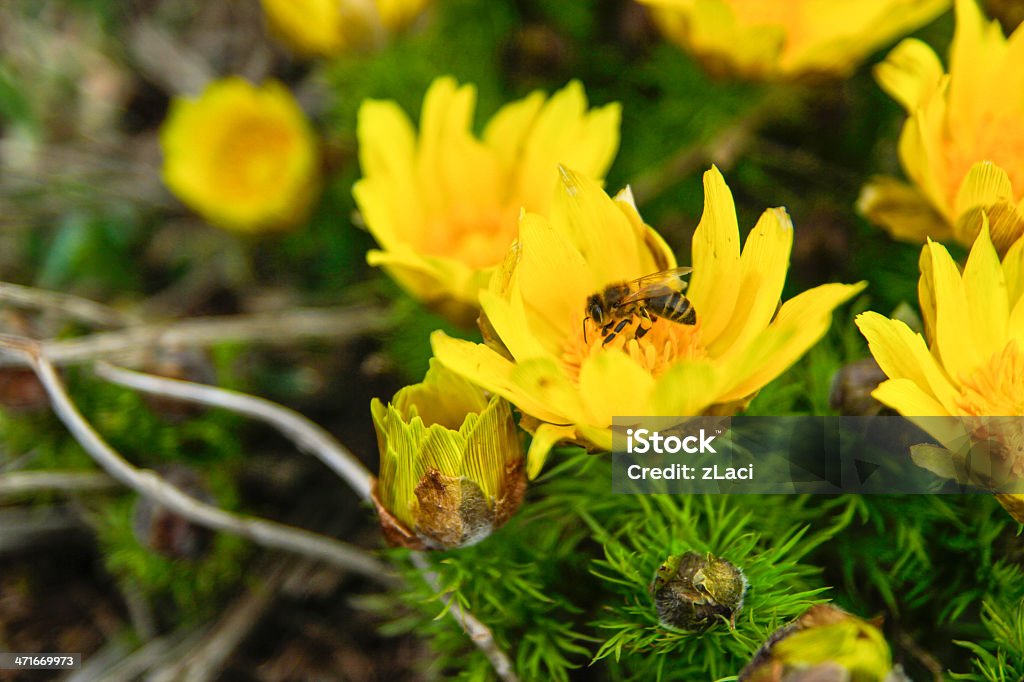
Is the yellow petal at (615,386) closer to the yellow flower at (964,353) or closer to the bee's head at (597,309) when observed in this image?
the bee's head at (597,309)

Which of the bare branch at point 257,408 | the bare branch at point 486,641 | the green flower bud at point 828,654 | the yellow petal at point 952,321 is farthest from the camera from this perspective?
the bare branch at point 257,408

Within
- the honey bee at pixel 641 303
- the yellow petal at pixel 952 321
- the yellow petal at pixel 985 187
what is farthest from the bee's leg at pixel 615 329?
the yellow petal at pixel 985 187

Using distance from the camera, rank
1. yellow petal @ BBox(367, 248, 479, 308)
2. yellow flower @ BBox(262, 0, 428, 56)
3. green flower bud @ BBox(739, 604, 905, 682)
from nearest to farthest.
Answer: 1. green flower bud @ BBox(739, 604, 905, 682)
2. yellow petal @ BBox(367, 248, 479, 308)
3. yellow flower @ BBox(262, 0, 428, 56)

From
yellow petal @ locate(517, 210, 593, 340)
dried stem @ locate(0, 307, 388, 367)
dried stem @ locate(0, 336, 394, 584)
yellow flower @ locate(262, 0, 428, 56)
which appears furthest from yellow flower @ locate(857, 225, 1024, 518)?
yellow flower @ locate(262, 0, 428, 56)

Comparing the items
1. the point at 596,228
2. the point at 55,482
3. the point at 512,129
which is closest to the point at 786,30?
the point at 512,129

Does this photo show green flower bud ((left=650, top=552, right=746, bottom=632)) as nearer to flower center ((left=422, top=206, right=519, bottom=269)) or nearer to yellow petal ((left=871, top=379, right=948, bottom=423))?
yellow petal ((left=871, top=379, right=948, bottom=423))

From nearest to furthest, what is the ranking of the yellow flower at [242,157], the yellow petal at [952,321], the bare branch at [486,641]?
the yellow petal at [952,321] < the bare branch at [486,641] < the yellow flower at [242,157]

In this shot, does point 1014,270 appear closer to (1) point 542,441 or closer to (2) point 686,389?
(2) point 686,389
